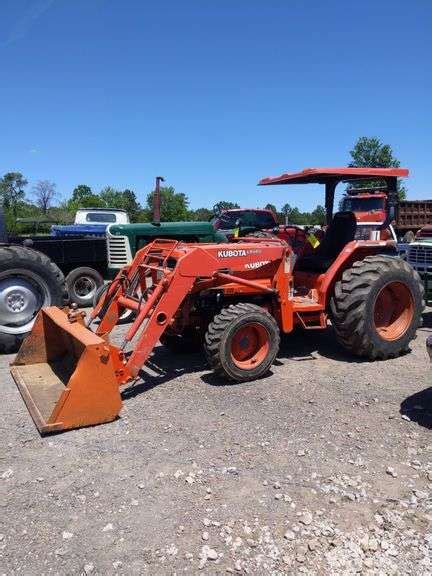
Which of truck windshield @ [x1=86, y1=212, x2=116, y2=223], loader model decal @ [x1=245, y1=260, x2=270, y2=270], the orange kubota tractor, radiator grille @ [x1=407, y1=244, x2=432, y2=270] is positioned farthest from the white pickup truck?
loader model decal @ [x1=245, y1=260, x2=270, y2=270]

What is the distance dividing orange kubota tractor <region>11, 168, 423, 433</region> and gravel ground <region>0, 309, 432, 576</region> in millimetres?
348

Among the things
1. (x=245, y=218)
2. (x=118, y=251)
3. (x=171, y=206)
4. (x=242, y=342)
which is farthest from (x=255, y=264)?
(x=171, y=206)

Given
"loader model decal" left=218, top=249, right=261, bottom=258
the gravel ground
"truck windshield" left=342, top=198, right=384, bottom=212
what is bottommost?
the gravel ground

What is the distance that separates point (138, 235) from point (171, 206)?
38.0m

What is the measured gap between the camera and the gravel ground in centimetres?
274

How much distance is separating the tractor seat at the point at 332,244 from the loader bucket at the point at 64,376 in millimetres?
3034

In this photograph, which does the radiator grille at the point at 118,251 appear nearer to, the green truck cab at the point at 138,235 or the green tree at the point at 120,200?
the green truck cab at the point at 138,235

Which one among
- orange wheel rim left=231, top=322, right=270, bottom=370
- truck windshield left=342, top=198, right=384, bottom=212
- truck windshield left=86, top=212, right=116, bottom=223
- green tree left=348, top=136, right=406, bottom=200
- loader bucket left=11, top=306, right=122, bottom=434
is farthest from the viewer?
green tree left=348, top=136, right=406, bottom=200

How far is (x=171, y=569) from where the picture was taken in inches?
104

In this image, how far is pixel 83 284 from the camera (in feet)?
31.9

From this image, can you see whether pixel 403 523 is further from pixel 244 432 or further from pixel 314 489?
pixel 244 432

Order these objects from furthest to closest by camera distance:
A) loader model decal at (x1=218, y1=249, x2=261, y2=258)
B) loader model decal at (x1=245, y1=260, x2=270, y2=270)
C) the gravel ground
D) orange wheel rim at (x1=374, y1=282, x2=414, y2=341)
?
orange wheel rim at (x1=374, y1=282, x2=414, y2=341) → loader model decal at (x1=245, y1=260, x2=270, y2=270) → loader model decal at (x1=218, y1=249, x2=261, y2=258) → the gravel ground

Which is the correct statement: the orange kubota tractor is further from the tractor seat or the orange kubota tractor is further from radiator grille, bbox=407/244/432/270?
radiator grille, bbox=407/244/432/270

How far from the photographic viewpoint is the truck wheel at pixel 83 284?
31.0 ft
